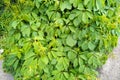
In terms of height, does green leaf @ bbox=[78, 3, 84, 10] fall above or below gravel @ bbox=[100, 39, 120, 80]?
above

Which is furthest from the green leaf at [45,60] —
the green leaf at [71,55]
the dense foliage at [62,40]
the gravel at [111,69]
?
the gravel at [111,69]

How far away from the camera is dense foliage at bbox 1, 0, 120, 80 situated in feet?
8.63

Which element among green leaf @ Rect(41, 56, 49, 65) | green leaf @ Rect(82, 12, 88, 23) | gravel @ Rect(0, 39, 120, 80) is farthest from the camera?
gravel @ Rect(0, 39, 120, 80)

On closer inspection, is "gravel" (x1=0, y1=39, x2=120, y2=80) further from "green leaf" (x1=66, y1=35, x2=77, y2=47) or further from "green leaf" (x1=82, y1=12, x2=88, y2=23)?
"green leaf" (x1=82, y1=12, x2=88, y2=23)

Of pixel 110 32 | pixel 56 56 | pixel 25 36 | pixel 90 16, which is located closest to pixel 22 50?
pixel 25 36

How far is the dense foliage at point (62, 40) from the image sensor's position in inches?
104

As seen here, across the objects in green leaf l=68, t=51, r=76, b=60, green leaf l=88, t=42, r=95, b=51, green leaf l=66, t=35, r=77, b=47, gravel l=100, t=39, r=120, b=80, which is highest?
green leaf l=66, t=35, r=77, b=47

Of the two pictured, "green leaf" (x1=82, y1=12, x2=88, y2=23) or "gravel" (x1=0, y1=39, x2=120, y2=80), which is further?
"gravel" (x1=0, y1=39, x2=120, y2=80)

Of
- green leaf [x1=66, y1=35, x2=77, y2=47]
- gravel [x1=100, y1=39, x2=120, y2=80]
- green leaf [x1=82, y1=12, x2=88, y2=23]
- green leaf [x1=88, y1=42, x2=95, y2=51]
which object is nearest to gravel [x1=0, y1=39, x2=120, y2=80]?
gravel [x1=100, y1=39, x2=120, y2=80]

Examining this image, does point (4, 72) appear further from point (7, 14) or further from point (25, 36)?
point (7, 14)

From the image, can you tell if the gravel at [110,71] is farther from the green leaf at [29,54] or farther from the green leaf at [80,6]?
the green leaf at [80,6]

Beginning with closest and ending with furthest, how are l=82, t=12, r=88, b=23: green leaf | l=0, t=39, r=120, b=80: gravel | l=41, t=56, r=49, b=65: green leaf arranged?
1. l=41, t=56, r=49, b=65: green leaf
2. l=82, t=12, r=88, b=23: green leaf
3. l=0, t=39, r=120, b=80: gravel

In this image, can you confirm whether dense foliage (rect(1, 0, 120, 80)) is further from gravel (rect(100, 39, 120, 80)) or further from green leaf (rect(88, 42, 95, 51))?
gravel (rect(100, 39, 120, 80))

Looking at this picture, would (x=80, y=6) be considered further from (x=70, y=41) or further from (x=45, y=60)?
(x=45, y=60)
